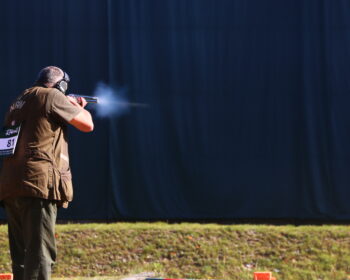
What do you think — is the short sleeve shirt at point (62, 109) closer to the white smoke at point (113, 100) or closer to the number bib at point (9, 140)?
the number bib at point (9, 140)

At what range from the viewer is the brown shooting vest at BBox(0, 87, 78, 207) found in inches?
143

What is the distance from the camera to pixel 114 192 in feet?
23.9

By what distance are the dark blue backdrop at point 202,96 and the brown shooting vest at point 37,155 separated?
3.50m

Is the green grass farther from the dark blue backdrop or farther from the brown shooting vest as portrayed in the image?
the brown shooting vest

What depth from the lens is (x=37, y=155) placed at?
3.66 m

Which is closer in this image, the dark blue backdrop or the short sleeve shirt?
the short sleeve shirt

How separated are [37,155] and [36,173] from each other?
0.38 feet

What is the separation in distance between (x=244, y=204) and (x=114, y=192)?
64.0 inches

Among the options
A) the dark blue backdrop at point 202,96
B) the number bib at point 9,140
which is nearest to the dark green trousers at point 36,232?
the number bib at point 9,140

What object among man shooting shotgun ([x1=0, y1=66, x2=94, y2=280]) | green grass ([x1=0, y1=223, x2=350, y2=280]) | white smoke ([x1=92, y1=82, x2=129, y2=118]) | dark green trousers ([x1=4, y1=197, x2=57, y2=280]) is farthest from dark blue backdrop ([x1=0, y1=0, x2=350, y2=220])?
dark green trousers ([x1=4, y1=197, x2=57, y2=280])

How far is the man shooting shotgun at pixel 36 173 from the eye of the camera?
3623mm

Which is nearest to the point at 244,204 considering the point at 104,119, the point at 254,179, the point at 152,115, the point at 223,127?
the point at 254,179

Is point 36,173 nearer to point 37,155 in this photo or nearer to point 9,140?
point 37,155

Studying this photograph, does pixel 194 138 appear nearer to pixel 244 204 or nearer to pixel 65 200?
pixel 244 204
